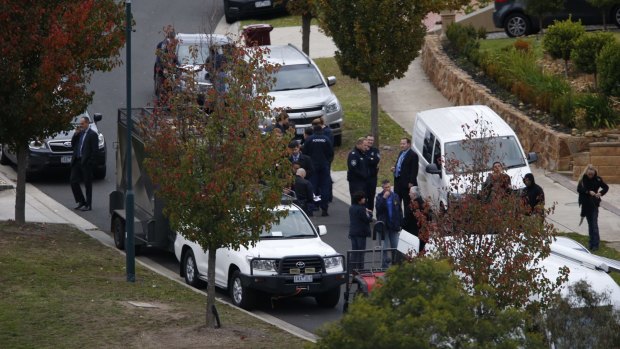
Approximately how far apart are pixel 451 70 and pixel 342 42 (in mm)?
5308

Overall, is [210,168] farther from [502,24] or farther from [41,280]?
[502,24]

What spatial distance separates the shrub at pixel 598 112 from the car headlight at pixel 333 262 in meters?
9.65

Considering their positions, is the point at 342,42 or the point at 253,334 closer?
the point at 253,334

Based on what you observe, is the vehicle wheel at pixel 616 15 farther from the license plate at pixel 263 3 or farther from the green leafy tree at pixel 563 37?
Result: the license plate at pixel 263 3

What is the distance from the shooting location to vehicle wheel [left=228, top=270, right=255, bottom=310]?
56.9 ft

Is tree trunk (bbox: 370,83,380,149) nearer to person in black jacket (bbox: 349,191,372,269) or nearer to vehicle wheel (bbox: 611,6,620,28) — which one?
person in black jacket (bbox: 349,191,372,269)

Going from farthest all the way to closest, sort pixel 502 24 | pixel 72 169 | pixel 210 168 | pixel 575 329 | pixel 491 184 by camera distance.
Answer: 1. pixel 502 24
2. pixel 72 169
3. pixel 210 168
4. pixel 491 184
5. pixel 575 329

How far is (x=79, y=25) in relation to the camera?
2008cm

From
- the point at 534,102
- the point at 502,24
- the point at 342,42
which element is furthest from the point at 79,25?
the point at 502,24

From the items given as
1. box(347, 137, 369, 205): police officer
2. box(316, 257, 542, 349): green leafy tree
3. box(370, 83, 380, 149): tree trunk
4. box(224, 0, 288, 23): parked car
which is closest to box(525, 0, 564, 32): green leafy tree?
box(370, 83, 380, 149): tree trunk

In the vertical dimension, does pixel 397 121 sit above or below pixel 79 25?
below

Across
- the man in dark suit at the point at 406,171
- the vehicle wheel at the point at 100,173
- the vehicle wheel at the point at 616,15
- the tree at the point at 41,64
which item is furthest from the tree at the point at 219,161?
the vehicle wheel at the point at 616,15

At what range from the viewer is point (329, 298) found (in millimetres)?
17734

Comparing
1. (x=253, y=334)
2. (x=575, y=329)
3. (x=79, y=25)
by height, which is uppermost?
(x=79, y=25)
